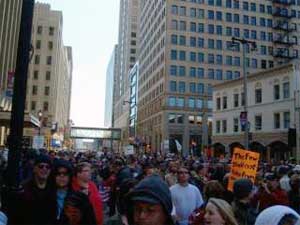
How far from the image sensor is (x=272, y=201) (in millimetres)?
7246

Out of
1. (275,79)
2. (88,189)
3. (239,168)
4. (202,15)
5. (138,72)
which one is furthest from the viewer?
(138,72)

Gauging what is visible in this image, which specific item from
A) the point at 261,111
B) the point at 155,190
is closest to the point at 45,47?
the point at 261,111

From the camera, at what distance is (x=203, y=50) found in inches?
3223

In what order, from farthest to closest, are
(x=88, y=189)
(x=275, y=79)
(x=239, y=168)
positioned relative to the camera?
(x=275, y=79) → (x=239, y=168) → (x=88, y=189)

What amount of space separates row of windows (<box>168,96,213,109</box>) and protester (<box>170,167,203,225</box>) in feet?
238

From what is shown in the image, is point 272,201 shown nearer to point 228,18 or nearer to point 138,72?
point 228,18

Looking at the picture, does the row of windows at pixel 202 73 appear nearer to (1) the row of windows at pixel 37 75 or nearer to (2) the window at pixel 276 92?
(1) the row of windows at pixel 37 75

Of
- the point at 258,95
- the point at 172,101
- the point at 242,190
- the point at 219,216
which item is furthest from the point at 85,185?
the point at 172,101

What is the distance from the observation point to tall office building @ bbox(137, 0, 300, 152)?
80312 mm

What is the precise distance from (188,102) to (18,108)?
7670 centimetres

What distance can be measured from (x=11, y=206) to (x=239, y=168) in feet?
22.6

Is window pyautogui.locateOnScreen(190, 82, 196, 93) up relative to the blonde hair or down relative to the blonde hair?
up

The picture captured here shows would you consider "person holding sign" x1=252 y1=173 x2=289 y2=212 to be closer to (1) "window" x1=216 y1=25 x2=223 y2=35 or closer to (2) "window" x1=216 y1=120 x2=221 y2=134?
(2) "window" x1=216 y1=120 x2=221 y2=134

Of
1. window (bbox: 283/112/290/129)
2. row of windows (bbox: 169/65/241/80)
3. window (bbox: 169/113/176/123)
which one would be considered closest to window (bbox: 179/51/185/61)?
row of windows (bbox: 169/65/241/80)
